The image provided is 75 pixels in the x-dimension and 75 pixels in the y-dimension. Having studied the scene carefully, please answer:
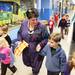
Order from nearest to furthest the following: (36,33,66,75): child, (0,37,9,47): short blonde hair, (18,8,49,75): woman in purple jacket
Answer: (36,33,66,75): child → (18,8,49,75): woman in purple jacket → (0,37,9,47): short blonde hair

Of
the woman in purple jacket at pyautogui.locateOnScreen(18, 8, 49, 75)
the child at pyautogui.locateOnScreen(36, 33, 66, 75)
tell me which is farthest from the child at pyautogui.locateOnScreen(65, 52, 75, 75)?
the woman in purple jacket at pyautogui.locateOnScreen(18, 8, 49, 75)

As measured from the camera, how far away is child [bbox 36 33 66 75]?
238 inches

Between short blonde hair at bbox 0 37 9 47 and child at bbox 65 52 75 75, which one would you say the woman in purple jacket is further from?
child at bbox 65 52 75 75

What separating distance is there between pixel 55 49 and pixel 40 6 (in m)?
24.3

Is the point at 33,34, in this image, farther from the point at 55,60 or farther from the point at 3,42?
the point at 55,60

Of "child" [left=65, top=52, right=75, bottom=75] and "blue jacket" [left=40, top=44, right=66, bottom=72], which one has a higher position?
"child" [left=65, top=52, right=75, bottom=75]

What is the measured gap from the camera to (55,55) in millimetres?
6137

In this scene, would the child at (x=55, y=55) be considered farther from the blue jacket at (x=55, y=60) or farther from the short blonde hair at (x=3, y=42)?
the short blonde hair at (x=3, y=42)

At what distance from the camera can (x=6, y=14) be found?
55.0 ft

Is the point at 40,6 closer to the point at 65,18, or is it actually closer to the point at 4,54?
the point at 65,18

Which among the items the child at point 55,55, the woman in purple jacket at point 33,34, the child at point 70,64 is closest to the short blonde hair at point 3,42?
the woman in purple jacket at point 33,34

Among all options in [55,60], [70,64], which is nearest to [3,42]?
[55,60]

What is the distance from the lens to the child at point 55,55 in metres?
6.04

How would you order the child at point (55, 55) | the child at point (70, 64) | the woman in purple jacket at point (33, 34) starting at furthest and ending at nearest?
the woman in purple jacket at point (33, 34) < the child at point (55, 55) < the child at point (70, 64)
